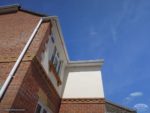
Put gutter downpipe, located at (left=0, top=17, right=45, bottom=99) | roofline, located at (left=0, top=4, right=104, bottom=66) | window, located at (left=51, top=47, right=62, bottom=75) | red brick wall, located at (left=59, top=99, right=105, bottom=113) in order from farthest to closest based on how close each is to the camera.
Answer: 1. window, located at (left=51, top=47, right=62, bottom=75)
2. red brick wall, located at (left=59, top=99, right=105, bottom=113)
3. roofline, located at (left=0, top=4, right=104, bottom=66)
4. gutter downpipe, located at (left=0, top=17, right=45, bottom=99)

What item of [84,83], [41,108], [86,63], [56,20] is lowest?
[41,108]

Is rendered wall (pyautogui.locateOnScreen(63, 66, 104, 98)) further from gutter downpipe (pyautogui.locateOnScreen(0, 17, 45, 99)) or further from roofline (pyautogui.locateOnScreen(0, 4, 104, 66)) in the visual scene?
gutter downpipe (pyautogui.locateOnScreen(0, 17, 45, 99))

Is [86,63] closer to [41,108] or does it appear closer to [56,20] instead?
[56,20]

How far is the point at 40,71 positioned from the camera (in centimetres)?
611

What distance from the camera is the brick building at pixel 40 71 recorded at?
188 inches

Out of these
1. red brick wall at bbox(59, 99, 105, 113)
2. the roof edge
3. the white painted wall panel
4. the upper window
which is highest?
the roof edge

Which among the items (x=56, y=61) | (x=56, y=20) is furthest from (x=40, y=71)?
(x=56, y=20)

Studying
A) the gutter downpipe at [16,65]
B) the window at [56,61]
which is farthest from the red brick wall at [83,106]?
the gutter downpipe at [16,65]

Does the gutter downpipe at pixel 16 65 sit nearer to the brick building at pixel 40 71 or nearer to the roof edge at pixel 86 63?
the brick building at pixel 40 71

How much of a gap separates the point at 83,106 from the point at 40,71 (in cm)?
378

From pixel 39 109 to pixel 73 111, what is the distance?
267 centimetres

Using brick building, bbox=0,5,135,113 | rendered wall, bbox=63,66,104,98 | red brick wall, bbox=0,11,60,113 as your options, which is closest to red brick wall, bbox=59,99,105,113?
brick building, bbox=0,5,135,113

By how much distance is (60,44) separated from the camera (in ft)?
30.1

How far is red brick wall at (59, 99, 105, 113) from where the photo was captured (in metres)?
8.23
